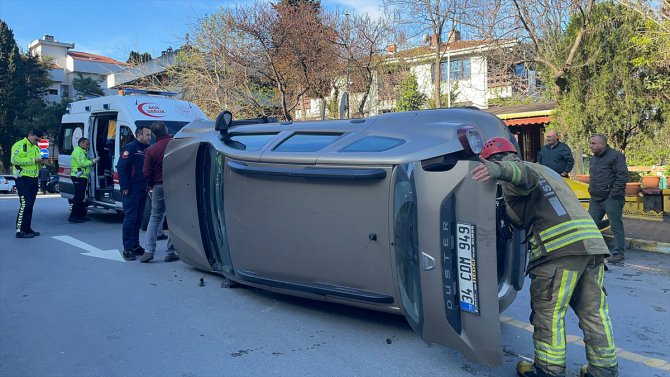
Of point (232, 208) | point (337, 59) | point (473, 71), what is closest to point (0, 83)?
point (337, 59)

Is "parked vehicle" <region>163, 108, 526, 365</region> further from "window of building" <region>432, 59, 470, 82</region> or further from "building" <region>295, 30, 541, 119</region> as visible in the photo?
"window of building" <region>432, 59, 470, 82</region>

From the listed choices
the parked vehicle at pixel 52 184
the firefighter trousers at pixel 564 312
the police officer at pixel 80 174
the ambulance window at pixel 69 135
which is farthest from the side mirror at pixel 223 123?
the parked vehicle at pixel 52 184

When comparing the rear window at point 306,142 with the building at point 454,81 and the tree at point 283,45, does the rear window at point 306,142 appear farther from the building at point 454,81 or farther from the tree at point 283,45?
the building at point 454,81

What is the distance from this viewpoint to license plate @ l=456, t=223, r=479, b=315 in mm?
3123

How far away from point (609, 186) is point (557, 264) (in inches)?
171

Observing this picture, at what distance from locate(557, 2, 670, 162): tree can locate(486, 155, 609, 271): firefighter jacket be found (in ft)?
35.9

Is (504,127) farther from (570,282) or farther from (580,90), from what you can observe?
(580,90)

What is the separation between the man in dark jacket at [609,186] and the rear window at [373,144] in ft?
14.0

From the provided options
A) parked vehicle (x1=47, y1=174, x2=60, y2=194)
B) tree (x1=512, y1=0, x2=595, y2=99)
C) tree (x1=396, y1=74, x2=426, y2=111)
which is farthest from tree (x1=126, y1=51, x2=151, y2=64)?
tree (x1=512, y1=0, x2=595, y2=99)

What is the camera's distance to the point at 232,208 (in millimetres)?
4691

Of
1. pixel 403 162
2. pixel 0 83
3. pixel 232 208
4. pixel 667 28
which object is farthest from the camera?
pixel 0 83

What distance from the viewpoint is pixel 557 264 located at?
3160 millimetres

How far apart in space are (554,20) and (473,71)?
12.9 m

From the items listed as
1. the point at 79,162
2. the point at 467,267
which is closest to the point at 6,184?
the point at 79,162
